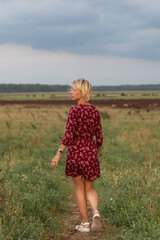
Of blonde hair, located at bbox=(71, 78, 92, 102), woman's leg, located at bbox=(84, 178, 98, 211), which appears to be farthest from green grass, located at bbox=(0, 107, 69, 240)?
blonde hair, located at bbox=(71, 78, 92, 102)

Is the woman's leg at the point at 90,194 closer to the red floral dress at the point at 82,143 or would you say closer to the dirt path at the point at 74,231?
the red floral dress at the point at 82,143

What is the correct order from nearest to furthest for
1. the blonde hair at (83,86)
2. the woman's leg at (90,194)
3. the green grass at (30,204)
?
the green grass at (30,204) → the blonde hair at (83,86) → the woman's leg at (90,194)

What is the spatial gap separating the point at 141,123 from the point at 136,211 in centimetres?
1525

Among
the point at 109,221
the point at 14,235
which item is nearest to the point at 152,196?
the point at 109,221

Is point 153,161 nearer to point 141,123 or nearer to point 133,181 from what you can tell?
point 133,181

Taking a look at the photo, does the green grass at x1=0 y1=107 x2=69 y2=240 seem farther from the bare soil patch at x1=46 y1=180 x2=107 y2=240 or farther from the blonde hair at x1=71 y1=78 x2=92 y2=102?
the blonde hair at x1=71 y1=78 x2=92 y2=102

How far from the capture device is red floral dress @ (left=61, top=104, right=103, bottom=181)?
Answer: 4.35 metres

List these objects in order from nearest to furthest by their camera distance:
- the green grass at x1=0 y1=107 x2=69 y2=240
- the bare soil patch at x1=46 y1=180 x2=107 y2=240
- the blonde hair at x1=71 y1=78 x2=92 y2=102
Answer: the green grass at x1=0 y1=107 x2=69 y2=240, the blonde hair at x1=71 y1=78 x2=92 y2=102, the bare soil patch at x1=46 y1=180 x2=107 y2=240

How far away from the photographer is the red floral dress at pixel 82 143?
4.35m

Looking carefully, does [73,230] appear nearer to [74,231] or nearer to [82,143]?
[74,231]

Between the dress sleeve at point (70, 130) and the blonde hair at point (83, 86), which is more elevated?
the blonde hair at point (83, 86)

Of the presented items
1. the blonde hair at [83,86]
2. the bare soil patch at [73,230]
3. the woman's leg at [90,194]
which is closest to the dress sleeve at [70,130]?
the blonde hair at [83,86]

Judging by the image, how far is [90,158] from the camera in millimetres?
4430

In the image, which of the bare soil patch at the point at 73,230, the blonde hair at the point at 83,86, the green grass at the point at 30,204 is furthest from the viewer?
the bare soil patch at the point at 73,230
